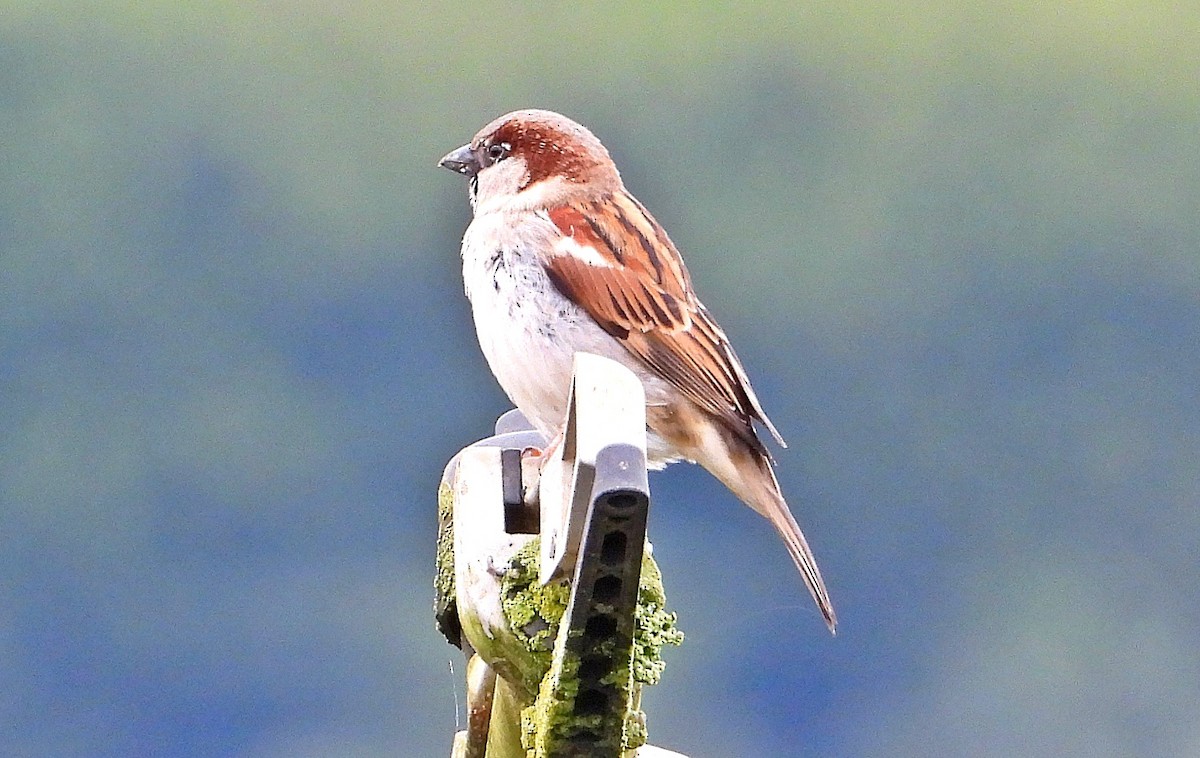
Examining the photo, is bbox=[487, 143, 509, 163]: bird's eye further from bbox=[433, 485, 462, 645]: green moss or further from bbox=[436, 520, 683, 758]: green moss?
bbox=[436, 520, 683, 758]: green moss

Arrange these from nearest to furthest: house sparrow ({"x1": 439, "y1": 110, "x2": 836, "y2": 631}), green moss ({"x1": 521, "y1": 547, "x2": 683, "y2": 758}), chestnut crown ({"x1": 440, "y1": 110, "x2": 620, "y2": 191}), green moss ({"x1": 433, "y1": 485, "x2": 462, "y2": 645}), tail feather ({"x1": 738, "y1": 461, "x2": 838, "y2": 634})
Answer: green moss ({"x1": 521, "y1": 547, "x2": 683, "y2": 758}) → green moss ({"x1": 433, "y1": 485, "x2": 462, "y2": 645}) → tail feather ({"x1": 738, "y1": 461, "x2": 838, "y2": 634}) → house sparrow ({"x1": 439, "y1": 110, "x2": 836, "y2": 631}) → chestnut crown ({"x1": 440, "y1": 110, "x2": 620, "y2": 191})

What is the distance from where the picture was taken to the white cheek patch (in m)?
1.56

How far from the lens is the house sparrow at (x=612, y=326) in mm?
1510

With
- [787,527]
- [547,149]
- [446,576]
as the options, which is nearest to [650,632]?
[446,576]

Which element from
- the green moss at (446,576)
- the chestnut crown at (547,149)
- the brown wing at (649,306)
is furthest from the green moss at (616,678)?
the chestnut crown at (547,149)

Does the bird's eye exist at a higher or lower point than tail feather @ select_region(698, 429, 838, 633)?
higher

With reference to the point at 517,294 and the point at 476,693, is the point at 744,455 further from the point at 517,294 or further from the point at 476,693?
the point at 476,693

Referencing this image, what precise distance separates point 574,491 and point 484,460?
39 centimetres

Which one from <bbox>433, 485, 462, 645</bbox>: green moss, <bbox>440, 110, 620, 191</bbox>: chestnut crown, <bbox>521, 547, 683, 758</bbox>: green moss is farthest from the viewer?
<bbox>440, 110, 620, 191</bbox>: chestnut crown

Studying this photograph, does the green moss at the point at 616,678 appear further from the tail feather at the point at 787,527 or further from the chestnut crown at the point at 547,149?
the chestnut crown at the point at 547,149

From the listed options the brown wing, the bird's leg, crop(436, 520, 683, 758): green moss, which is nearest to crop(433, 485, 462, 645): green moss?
the bird's leg

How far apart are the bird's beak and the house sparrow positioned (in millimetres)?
90

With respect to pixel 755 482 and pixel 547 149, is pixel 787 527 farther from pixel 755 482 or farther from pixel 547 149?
pixel 547 149

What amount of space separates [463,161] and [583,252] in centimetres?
26
